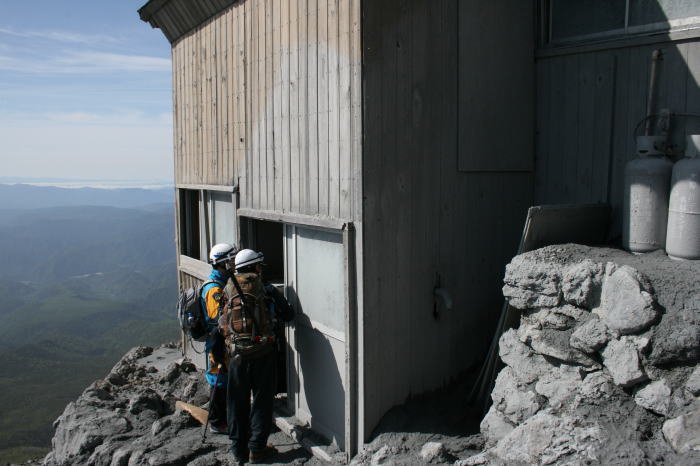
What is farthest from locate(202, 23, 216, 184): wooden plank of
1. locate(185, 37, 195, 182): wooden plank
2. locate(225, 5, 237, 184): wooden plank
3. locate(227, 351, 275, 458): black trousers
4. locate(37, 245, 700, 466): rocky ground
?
locate(37, 245, 700, 466): rocky ground

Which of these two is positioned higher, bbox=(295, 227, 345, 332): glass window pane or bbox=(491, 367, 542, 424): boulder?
bbox=(295, 227, 345, 332): glass window pane

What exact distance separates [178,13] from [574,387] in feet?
24.1

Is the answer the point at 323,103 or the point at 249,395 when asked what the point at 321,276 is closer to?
the point at 249,395

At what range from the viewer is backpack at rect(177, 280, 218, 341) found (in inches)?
240

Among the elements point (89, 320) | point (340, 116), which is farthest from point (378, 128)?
point (89, 320)

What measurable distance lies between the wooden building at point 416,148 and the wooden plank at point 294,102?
0.8 inches

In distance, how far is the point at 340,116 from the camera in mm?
5219

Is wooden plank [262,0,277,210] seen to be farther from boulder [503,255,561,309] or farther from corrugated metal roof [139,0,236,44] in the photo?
boulder [503,255,561,309]

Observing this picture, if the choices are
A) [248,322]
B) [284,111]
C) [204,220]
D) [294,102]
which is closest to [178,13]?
[204,220]

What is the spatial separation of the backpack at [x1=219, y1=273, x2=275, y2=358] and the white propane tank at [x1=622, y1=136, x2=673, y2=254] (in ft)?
10.7

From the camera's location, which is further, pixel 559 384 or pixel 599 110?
pixel 599 110

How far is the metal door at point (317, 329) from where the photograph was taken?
557 cm

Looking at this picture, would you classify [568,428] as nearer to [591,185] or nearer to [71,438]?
[591,185]

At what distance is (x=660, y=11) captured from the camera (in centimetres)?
552
